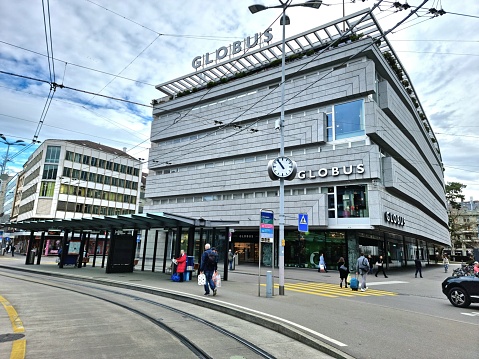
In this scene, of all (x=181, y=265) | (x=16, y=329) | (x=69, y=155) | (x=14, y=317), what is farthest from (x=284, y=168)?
(x=69, y=155)

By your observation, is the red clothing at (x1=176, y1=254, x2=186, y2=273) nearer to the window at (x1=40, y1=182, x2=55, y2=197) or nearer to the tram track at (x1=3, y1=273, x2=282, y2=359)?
the tram track at (x1=3, y1=273, x2=282, y2=359)

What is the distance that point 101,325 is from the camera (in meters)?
7.09

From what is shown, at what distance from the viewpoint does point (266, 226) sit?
12602mm

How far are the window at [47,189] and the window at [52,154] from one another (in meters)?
4.06

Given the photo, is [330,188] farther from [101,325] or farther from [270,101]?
[101,325]

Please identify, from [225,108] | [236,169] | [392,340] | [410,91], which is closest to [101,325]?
[392,340]

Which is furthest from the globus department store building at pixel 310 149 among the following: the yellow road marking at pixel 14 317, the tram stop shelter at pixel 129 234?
the yellow road marking at pixel 14 317

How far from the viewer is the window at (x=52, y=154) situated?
55750 mm

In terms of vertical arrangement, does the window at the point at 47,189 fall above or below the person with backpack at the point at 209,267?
above

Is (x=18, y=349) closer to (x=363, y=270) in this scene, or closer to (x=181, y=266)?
(x=181, y=266)

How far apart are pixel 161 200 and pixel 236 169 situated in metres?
14.9

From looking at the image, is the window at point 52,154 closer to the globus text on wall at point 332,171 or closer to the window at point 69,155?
the window at point 69,155

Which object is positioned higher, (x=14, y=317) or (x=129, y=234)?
(x=129, y=234)

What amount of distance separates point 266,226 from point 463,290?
723 centimetres
